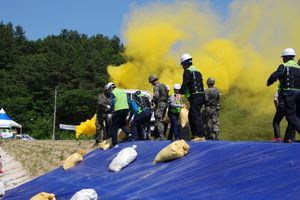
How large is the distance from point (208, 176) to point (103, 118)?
27.5 ft

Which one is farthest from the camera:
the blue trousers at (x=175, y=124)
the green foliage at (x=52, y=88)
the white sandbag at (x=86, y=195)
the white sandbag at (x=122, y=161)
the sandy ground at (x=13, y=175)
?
the green foliage at (x=52, y=88)

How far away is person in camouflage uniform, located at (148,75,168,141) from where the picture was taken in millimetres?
11047

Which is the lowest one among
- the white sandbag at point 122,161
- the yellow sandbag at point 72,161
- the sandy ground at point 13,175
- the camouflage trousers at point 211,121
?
the sandy ground at point 13,175

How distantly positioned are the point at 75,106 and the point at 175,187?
51717 mm

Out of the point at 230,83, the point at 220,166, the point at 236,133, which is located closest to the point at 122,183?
the point at 220,166

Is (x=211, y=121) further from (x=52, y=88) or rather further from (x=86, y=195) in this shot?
(x=52, y=88)

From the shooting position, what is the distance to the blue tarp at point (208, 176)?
486cm

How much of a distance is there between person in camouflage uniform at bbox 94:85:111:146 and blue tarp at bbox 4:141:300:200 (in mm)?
4768

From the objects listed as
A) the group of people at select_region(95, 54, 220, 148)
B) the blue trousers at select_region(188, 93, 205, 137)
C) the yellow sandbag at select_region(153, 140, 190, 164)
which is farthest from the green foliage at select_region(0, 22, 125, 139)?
the yellow sandbag at select_region(153, 140, 190, 164)

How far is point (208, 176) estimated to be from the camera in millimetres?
5684

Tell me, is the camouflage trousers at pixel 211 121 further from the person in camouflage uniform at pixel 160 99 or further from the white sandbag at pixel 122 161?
the white sandbag at pixel 122 161

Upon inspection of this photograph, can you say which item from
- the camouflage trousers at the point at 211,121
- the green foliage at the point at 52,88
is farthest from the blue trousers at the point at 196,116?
the green foliage at the point at 52,88

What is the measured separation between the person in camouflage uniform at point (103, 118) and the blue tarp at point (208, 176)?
477 centimetres

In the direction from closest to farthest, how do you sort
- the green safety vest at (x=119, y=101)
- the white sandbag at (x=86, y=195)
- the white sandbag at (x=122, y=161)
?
the white sandbag at (x=86, y=195), the white sandbag at (x=122, y=161), the green safety vest at (x=119, y=101)
